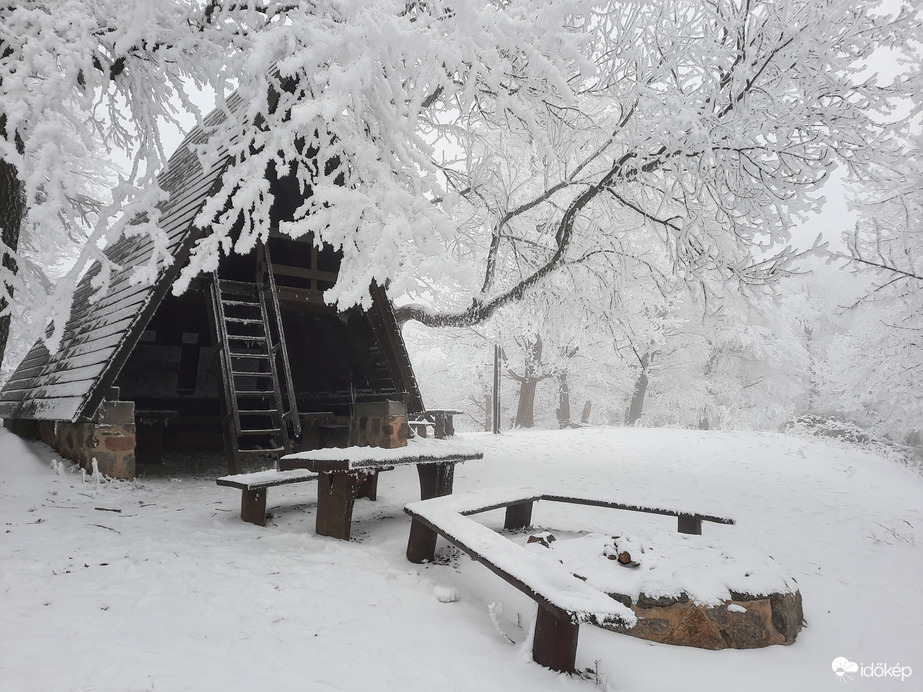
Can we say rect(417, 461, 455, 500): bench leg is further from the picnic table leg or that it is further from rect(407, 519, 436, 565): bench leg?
the picnic table leg

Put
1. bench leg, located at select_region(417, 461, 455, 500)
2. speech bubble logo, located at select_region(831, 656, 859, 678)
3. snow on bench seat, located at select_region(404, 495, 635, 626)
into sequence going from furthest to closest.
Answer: bench leg, located at select_region(417, 461, 455, 500) < speech bubble logo, located at select_region(831, 656, 859, 678) < snow on bench seat, located at select_region(404, 495, 635, 626)

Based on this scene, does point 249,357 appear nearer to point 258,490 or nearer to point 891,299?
point 258,490

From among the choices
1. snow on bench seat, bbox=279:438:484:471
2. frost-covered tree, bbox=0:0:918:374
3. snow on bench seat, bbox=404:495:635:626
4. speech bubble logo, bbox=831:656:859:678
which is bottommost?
speech bubble logo, bbox=831:656:859:678

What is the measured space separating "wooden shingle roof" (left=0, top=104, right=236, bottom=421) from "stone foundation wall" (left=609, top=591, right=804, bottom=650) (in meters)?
4.41

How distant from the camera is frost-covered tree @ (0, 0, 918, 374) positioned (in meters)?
3.20

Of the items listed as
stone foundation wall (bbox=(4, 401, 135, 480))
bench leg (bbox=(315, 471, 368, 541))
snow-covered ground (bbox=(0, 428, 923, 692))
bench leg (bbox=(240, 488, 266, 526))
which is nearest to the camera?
snow-covered ground (bbox=(0, 428, 923, 692))

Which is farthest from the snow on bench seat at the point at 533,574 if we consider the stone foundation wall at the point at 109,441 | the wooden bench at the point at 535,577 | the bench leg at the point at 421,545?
the stone foundation wall at the point at 109,441

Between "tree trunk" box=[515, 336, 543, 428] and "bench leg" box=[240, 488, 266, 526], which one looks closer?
"bench leg" box=[240, 488, 266, 526]

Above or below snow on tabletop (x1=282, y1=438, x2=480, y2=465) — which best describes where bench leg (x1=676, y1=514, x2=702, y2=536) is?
below

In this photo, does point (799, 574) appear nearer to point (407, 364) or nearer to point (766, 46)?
point (407, 364)

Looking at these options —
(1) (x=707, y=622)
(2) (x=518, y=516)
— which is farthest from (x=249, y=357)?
(1) (x=707, y=622)

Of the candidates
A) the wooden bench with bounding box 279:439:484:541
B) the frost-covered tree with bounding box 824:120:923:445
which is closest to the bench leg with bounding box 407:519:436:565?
the wooden bench with bounding box 279:439:484:541

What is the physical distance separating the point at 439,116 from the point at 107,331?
4472 millimetres

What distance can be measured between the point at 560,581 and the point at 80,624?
7.43 ft
